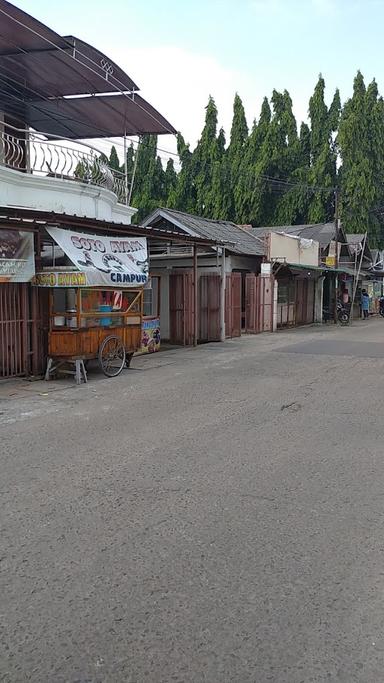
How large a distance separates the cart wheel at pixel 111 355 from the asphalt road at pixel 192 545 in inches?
119

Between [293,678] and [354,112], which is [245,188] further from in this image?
[293,678]

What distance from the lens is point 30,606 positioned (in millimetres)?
3076

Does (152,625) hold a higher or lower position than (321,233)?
lower

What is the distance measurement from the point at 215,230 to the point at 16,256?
14.1m

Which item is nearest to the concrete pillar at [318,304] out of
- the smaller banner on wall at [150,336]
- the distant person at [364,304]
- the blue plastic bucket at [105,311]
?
the distant person at [364,304]

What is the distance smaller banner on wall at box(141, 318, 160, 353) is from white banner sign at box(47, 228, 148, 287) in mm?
2608

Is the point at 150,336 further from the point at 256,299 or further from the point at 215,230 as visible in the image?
the point at 215,230

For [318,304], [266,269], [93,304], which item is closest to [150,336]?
[93,304]

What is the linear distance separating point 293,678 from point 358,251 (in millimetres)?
34652

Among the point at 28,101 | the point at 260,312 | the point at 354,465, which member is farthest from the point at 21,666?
the point at 260,312

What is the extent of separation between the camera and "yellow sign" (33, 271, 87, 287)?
10.4 meters

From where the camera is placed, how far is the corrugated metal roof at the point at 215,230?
69.1ft

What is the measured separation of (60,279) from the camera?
10.6m

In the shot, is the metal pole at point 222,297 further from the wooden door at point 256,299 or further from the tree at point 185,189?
the tree at point 185,189
